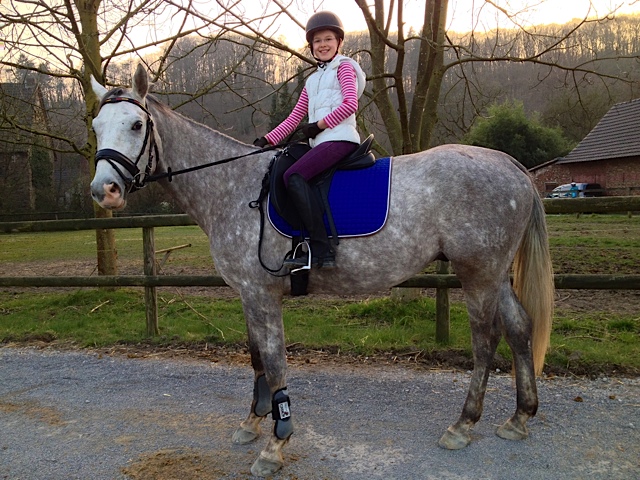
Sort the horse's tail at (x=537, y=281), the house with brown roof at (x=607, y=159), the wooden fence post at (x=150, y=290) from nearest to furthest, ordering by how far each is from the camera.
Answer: the horse's tail at (x=537, y=281)
the wooden fence post at (x=150, y=290)
the house with brown roof at (x=607, y=159)

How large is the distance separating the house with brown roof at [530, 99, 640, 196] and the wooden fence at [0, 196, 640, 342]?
75.5ft

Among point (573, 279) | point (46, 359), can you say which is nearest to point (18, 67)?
point (46, 359)

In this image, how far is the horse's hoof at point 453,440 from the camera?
312 centimetres

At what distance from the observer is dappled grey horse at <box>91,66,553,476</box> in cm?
307

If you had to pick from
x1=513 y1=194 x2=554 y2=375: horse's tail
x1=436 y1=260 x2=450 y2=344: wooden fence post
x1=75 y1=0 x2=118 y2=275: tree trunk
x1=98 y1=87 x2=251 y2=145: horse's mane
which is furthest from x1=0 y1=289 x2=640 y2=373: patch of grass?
x1=98 y1=87 x2=251 y2=145: horse's mane

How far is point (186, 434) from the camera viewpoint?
11.2 feet

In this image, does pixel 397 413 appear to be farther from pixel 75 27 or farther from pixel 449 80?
pixel 75 27

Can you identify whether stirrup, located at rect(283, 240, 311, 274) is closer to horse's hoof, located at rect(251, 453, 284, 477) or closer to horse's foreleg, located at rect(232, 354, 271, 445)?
horse's foreleg, located at rect(232, 354, 271, 445)

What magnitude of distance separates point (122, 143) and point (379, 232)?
1.76 metres

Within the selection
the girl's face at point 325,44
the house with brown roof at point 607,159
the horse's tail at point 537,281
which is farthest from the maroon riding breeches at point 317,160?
the house with brown roof at point 607,159

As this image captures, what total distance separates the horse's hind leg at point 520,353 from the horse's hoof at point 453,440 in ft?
1.03

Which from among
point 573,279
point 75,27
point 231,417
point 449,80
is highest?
point 75,27

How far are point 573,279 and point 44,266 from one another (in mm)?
12222

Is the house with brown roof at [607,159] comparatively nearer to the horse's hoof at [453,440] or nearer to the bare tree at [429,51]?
the bare tree at [429,51]
